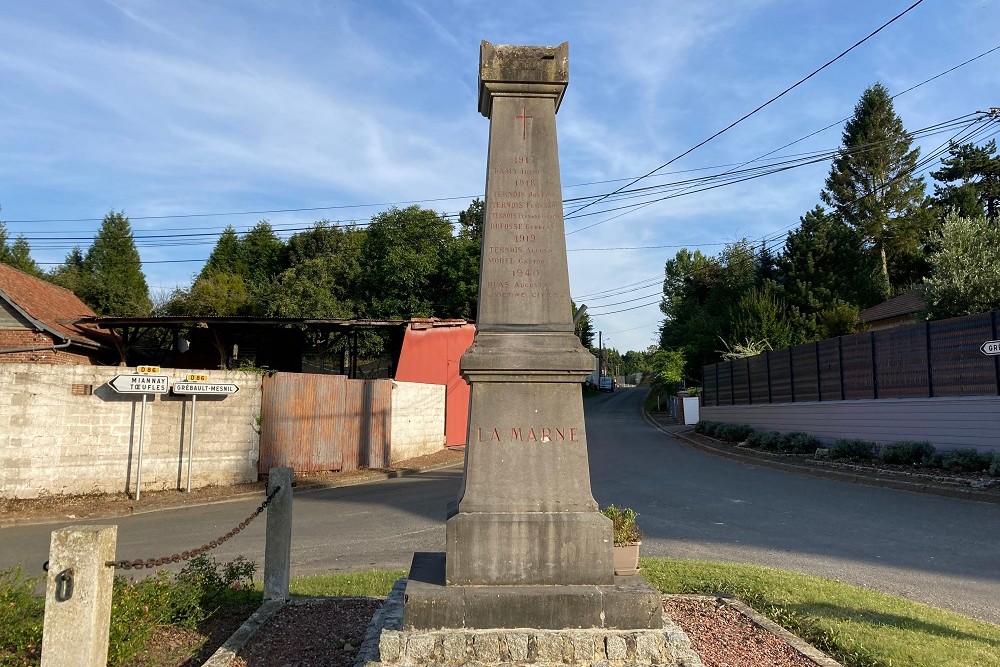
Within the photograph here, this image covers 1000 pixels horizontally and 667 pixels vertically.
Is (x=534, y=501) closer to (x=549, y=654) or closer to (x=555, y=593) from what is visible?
(x=555, y=593)

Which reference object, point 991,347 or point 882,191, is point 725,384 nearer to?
point 991,347

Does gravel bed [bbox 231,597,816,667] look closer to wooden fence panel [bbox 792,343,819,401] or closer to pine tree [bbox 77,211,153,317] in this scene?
wooden fence panel [bbox 792,343,819,401]

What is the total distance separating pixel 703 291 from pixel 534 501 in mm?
50127

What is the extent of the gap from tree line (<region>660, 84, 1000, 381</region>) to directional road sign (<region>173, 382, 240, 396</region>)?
22.7 metres

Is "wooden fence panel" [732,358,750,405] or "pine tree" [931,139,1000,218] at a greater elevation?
"pine tree" [931,139,1000,218]

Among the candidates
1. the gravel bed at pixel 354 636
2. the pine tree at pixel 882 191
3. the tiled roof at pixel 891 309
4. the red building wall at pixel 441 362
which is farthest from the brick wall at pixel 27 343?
the pine tree at pixel 882 191

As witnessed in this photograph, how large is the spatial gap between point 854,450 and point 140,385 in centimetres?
1621

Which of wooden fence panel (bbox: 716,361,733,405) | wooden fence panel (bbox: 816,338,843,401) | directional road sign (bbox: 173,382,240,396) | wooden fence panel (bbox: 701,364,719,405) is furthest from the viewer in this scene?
wooden fence panel (bbox: 701,364,719,405)

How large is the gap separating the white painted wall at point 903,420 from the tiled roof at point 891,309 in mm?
14036

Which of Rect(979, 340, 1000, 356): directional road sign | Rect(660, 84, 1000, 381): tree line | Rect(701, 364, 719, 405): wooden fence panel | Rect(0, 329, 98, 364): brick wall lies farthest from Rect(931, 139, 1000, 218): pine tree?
Rect(0, 329, 98, 364): brick wall

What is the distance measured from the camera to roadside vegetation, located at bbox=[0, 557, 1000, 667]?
14.4ft

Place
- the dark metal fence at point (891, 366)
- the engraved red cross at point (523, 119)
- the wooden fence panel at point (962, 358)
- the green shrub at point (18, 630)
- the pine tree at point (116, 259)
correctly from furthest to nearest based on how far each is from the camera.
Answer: the pine tree at point (116, 259)
the dark metal fence at point (891, 366)
the wooden fence panel at point (962, 358)
the engraved red cross at point (523, 119)
the green shrub at point (18, 630)

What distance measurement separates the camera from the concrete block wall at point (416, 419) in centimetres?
1958

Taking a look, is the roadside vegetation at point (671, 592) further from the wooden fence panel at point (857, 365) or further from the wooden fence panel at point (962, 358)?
the wooden fence panel at point (857, 365)
